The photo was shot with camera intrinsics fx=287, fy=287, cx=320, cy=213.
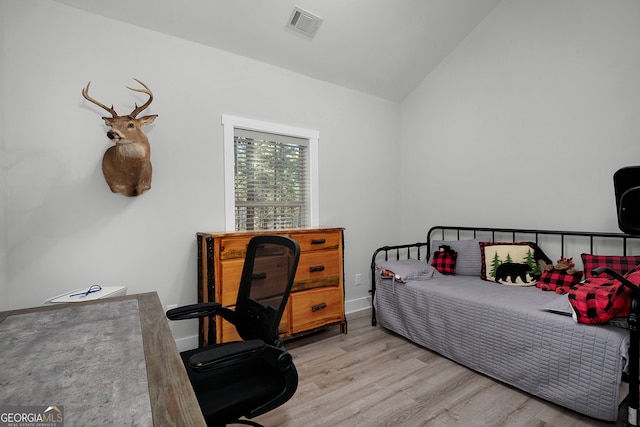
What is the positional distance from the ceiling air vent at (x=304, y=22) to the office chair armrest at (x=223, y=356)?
2557mm

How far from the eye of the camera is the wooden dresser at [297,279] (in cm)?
215

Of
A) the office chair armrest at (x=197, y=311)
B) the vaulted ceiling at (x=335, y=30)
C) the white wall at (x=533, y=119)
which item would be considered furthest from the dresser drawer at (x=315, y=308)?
the vaulted ceiling at (x=335, y=30)

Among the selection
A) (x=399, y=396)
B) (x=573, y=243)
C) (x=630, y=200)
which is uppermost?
(x=630, y=200)

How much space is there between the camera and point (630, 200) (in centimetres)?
153

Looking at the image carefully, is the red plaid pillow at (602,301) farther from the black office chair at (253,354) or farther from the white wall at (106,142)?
the white wall at (106,142)

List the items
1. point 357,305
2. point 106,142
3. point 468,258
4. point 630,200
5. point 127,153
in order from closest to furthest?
point 630,200 → point 127,153 → point 106,142 → point 468,258 → point 357,305

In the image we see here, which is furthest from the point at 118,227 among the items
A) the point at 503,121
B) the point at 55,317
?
the point at 503,121

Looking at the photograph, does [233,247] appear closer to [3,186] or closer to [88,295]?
[88,295]

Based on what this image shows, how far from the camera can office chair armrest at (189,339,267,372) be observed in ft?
2.94

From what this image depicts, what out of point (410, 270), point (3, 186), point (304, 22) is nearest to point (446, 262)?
point (410, 270)

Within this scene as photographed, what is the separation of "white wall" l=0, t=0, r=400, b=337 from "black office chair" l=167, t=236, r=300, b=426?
117 centimetres

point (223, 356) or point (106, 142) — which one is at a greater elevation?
point (106, 142)

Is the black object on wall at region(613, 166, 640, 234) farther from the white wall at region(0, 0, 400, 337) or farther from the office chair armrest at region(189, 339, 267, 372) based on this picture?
the white wall at region(0, 0, 400, 337)

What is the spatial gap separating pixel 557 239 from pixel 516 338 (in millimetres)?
1232
